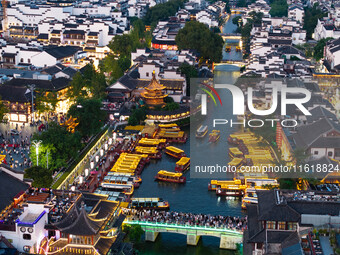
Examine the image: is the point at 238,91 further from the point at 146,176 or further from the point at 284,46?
the point at 284,46

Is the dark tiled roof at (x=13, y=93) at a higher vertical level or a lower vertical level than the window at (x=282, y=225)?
lower

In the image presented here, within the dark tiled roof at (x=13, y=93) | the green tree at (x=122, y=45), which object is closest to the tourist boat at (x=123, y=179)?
the dark tiled roof at (x=13, y=93)

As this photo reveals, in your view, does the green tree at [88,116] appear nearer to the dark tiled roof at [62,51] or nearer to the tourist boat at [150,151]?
the tourist boat at [150,151]

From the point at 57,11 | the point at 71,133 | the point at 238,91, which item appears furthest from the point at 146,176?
the point at 57,11

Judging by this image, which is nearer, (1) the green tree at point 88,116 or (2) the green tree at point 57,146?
(2) the green tree at point 57,146

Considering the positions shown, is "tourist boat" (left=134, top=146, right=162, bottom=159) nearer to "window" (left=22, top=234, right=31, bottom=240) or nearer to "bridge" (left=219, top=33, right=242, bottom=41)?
"window" (left=22, top=234, right=31, bottom=240)

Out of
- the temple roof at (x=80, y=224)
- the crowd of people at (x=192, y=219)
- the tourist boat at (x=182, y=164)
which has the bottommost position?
the tourist boat at (x=182, y=164)
